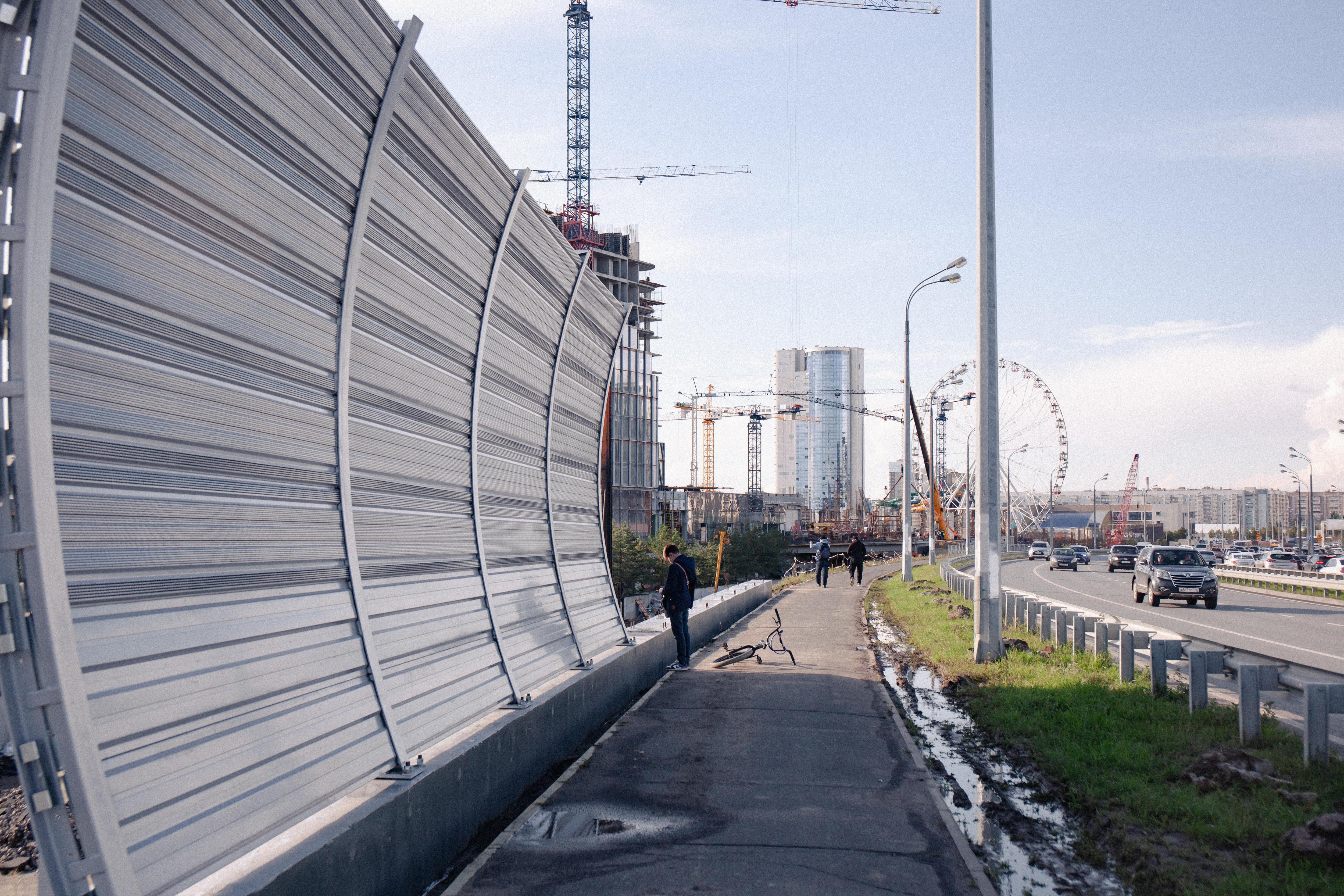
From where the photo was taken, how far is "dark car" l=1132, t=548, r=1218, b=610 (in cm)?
2695

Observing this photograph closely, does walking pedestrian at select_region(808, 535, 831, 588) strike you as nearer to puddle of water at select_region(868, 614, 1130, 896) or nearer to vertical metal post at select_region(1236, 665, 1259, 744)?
puddle of water at select_region(868, 614, 1130, 896)

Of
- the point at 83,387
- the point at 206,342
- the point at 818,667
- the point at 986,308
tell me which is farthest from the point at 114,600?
the point at 986,308

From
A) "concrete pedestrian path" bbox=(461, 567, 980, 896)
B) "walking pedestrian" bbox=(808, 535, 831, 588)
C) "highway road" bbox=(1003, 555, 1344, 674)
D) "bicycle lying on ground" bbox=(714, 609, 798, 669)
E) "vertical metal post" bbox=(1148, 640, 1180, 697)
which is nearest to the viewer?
"concrete pedestrian path" bbox=(461, 567, 980, 896)

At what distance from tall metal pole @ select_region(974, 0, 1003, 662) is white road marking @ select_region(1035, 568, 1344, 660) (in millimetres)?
6262

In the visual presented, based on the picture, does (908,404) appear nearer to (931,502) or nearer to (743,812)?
(931,502)

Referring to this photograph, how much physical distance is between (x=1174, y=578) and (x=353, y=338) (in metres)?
27.4

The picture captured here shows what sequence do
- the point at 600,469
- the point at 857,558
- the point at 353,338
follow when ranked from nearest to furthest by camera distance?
the point at 353,338
the point at 600,469
the point at 857,558

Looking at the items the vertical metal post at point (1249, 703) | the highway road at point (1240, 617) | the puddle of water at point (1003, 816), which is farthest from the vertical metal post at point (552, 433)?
the highway road at point (1240, 617)

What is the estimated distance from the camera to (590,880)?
5.46 m

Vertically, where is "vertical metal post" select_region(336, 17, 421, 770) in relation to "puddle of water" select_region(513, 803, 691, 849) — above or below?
above

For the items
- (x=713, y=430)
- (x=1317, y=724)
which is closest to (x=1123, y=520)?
(x=713, y=430)

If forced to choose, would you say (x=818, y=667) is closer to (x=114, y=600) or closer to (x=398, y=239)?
(x=398, y=239)

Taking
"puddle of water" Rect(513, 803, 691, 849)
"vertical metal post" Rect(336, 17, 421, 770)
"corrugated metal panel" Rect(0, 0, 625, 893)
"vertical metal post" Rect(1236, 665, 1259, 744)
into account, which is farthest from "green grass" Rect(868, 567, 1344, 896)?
"vertical metal post" Rect(336, 17, 421, 770)

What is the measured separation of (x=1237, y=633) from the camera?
19.7 m
